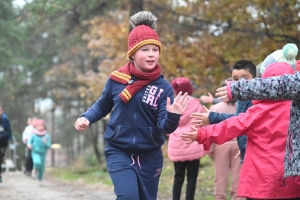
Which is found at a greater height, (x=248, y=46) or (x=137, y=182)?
(x=248, y=46)

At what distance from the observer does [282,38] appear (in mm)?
11555

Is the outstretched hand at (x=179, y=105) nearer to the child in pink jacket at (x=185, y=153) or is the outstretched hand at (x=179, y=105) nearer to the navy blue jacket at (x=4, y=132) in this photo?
the child in pink jacket at (x=185, y=153)

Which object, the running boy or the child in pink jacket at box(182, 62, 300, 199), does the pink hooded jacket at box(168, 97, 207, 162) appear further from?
the child in pink jacket at box(182, 62, 300, 199)

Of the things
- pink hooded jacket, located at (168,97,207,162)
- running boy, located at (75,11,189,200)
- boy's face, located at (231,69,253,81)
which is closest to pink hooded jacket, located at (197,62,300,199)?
running boy, located at (75,11,189,200)

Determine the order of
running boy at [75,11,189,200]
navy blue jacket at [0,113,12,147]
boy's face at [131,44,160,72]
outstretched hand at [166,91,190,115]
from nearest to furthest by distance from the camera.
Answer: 1. outstretched hand at [166,91,190,115]
2. running boy at [75,11,189,200]
3. boy's face at [131,44,160,72]
4. navy blue jacket at [0,113,12,147]

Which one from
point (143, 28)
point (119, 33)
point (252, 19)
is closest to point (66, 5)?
point (252, 19)

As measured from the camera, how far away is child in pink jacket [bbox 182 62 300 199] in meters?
4.14

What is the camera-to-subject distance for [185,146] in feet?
24.5

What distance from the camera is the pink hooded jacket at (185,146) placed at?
7.43 m

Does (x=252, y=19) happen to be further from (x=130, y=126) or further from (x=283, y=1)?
(x=130, y=126)

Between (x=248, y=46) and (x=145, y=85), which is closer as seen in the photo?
(x=145, y=85)

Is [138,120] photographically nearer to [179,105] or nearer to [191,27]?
[179,105]

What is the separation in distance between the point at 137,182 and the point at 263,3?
24.8 ft

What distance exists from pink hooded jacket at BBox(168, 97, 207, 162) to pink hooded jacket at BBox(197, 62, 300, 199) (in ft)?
10.2
